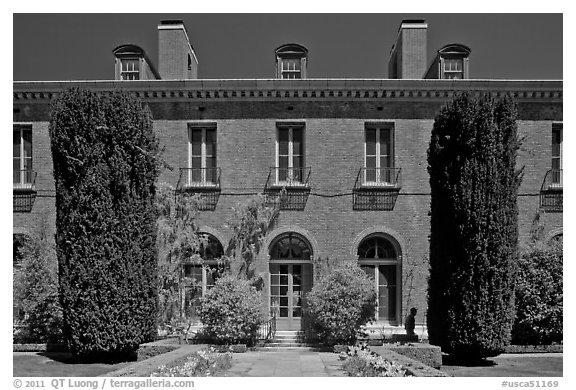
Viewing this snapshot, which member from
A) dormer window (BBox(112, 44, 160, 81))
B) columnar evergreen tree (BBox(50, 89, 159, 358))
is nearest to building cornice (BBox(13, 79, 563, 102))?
dormer window (BBox(112, 44, 160, 81))

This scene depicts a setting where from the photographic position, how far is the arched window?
18.9m

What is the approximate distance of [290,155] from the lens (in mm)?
18984

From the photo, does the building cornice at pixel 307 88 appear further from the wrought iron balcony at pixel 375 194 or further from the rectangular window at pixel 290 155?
the wrought iron balcony at pixel 375 194

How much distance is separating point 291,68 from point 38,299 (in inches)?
428

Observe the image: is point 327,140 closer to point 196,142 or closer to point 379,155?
point 379,155

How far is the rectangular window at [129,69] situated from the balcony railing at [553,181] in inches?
562

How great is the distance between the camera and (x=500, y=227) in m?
13.4

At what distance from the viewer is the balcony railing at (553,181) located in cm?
1870

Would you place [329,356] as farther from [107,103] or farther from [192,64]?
[192,64]

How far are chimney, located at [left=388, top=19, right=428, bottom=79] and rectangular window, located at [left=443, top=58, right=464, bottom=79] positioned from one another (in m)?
0.90

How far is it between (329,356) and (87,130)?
8490 millimetres

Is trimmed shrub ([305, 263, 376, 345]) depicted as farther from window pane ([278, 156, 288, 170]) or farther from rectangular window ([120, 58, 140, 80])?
rectangular window ([120, 58, 140, 80])
